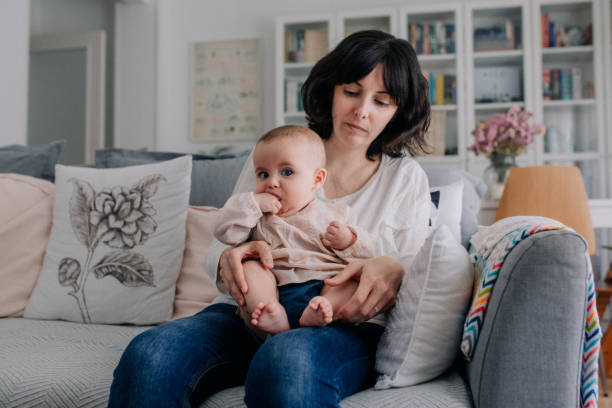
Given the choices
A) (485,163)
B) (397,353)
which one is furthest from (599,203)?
(397,353)

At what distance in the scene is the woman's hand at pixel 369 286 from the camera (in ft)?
2.86

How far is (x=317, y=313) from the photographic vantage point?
32.8 inches

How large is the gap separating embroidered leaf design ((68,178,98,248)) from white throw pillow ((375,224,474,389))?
3.18 feet

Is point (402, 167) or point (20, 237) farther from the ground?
point (402, 167)

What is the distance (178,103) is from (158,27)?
0.62 metres

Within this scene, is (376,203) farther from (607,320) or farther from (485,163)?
(607,320)

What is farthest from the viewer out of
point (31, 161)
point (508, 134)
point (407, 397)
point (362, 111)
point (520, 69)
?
point (520, 69)

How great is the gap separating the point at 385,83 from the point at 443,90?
2397mm

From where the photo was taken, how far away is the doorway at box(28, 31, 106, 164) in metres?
4.12

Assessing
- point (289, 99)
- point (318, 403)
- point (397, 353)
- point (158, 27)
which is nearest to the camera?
point (318, 403)

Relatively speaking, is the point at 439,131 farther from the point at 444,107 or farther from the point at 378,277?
the point at 378,277

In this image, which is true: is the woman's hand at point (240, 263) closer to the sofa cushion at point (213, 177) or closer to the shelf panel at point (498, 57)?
the sofa cushion at point (213, 177)

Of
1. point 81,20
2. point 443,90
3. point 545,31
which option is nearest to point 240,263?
point 443,90

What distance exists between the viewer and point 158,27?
155 inches
